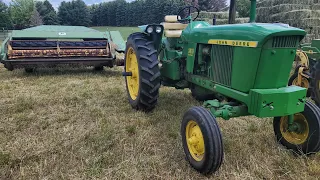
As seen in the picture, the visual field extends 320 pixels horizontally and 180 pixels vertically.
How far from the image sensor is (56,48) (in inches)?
271

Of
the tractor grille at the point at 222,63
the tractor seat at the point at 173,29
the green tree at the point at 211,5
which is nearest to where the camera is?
the tractor grille at the point at 222,63

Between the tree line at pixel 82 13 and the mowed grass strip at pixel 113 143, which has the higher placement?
the tree line at pixel 82 13

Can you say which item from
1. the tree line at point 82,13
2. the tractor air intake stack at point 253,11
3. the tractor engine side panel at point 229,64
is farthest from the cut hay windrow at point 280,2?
the tree line at point 82,13

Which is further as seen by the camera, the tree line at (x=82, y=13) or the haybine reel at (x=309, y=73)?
the tree line at (x=82, y=13)

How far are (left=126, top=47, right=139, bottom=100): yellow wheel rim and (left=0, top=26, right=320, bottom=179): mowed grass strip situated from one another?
23cm

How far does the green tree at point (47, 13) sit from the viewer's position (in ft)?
161

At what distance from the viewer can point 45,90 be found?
5402 millimetres

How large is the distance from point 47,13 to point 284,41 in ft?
182

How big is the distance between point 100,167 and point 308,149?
6.39 feet

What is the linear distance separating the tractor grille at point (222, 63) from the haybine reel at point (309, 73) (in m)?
2.21

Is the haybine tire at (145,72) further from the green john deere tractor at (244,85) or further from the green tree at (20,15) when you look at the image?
the green tree at (20,15)

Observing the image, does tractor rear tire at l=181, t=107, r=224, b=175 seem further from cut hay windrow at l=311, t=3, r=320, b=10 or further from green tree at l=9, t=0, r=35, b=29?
green tree at l=9, t=0, r=35, b=29

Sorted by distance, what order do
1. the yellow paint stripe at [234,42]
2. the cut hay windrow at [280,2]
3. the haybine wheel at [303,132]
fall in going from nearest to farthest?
1. the yellow paint stripe at [234,42]
2. the haybine wheel at [303,132]
3. the cut hay windrow at [280,2]

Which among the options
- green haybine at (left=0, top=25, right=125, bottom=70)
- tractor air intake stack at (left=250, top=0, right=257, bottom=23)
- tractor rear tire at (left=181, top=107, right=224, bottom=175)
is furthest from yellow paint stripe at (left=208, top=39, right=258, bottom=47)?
green haybine at (left=0, top=25, right=125, bottom=70)
